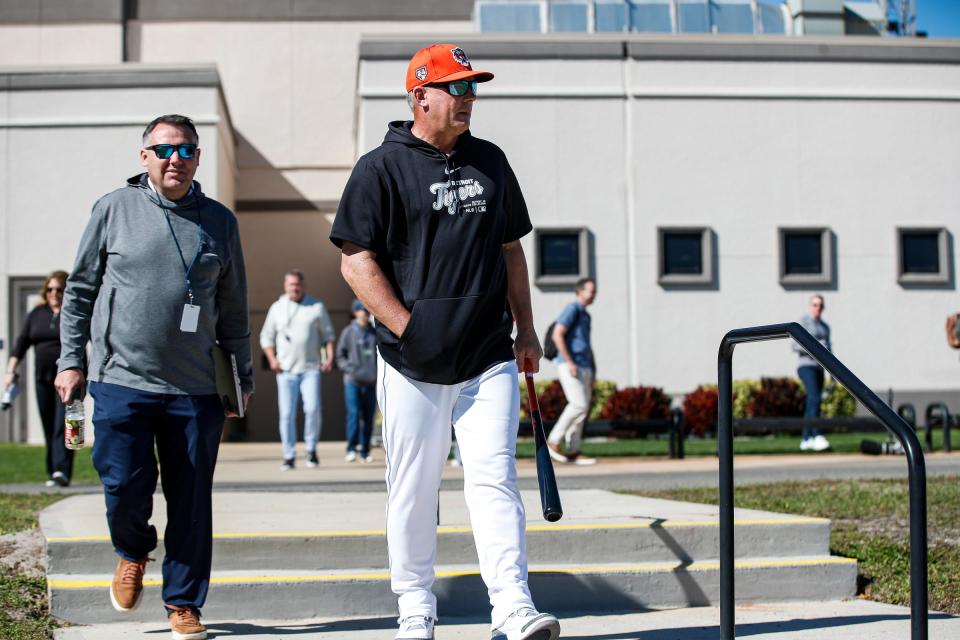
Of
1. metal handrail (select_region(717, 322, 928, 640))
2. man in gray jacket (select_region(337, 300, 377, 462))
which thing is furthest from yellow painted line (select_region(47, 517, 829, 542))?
man in gray jacket (select_region(337, 300, 377, 462))

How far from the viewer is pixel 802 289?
65.3 ft

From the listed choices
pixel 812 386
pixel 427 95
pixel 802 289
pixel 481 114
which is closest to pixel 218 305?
pixel 427 95

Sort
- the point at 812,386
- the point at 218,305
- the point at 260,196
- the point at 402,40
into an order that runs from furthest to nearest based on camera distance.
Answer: the point at 260,196, the point at 402,40, the point at 812,386, the point at 218,305

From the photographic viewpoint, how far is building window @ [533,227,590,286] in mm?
19453

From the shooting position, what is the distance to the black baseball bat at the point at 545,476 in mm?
4301

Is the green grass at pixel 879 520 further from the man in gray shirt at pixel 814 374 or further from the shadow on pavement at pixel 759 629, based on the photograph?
the man in gray shirt at pixel 814 374

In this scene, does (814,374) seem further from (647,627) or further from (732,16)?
(732,16)

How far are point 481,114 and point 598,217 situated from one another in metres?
2.58

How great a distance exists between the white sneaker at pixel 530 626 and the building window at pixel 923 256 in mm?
17572

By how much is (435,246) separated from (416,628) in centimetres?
138

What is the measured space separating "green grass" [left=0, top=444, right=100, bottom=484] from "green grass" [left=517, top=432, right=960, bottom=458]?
510 cm

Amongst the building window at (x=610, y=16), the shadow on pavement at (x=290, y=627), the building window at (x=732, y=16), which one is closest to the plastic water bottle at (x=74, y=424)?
the shadow on pavement at (x=290, y=627)

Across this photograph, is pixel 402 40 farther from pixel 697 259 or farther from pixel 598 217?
pixel 697 259

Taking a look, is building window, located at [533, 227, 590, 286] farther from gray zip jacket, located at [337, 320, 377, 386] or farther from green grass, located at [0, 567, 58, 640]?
green grass, located at [0, 567, 58, 640]
